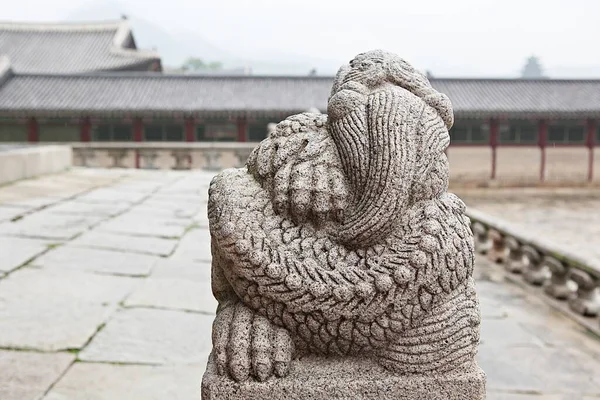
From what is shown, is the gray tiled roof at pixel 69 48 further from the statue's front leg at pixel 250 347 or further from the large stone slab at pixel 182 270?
the statue's front leg at pixel 250 347

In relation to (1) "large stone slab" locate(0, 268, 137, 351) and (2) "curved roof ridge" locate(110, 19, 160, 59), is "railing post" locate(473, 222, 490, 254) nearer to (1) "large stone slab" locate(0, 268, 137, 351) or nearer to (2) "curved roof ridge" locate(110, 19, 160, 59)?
(1) "large stone slab" locate(0, 268, 137, 351)

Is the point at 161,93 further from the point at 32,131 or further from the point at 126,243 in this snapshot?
the point at 126,243

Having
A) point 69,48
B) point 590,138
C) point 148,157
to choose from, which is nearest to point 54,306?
point 148,157

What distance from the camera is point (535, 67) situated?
352 feet

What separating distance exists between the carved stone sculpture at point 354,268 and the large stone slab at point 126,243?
398cm

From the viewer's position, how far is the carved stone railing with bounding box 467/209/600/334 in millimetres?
4922

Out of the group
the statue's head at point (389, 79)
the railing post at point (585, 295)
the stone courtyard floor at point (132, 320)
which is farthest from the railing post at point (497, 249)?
the statue's head at point (389, 79)

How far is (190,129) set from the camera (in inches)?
681

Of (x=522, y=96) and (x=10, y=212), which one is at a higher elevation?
(x=522, y=96)

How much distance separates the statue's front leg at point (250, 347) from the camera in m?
1.89

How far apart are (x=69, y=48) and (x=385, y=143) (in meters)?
26.5

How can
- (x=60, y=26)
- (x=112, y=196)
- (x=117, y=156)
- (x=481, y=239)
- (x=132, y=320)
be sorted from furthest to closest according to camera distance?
(x=60, y=26) → (x=117, y=156) → (x=112, y=196) → (x=481, y=239) → (x=132, y=320)

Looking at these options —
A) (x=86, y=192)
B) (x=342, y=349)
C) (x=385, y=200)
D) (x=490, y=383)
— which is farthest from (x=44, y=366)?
(x=86, y=192)

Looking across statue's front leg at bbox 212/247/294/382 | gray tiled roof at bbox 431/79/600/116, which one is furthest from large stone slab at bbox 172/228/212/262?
gray tiled roof at bbox 431/79/600/116
